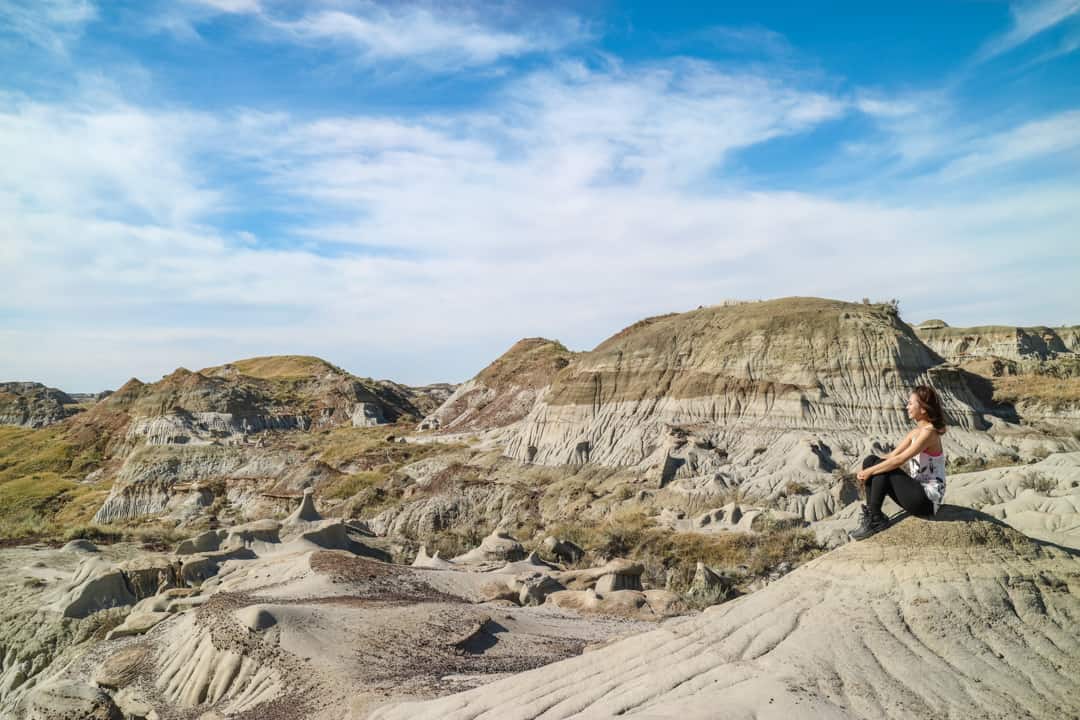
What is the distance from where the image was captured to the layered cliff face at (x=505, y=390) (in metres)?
64.3

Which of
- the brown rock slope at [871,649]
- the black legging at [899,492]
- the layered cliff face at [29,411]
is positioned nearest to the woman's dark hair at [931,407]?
the black legging at [899,492]

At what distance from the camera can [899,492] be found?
7.84m

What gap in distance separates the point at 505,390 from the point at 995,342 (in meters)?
48.6

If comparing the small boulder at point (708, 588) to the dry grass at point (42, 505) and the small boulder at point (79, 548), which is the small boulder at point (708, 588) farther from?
the dry grass at point (42, 505)

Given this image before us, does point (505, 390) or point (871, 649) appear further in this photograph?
point (505, 390)

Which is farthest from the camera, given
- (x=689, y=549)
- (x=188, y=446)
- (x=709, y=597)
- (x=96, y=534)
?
(x=188, y=446)

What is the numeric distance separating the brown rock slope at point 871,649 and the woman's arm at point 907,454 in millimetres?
746

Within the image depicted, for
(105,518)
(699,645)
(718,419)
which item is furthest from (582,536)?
(105,518)

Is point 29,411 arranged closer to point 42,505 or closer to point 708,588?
point 42,505

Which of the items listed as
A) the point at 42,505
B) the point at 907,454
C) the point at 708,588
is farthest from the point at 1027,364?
the point at 42,505

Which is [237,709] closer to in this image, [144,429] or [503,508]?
[503,508]

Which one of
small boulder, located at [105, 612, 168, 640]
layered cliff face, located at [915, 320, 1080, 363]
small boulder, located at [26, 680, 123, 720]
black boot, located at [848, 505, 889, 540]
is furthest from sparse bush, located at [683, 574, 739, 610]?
layered cliff face, located at [915, 320, 1080, 363]

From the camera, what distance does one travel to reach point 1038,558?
7.60m

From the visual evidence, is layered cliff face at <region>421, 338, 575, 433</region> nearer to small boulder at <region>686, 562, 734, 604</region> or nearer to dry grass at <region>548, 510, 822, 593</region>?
dry grass at <region>548, 510, 822, 593</region>
